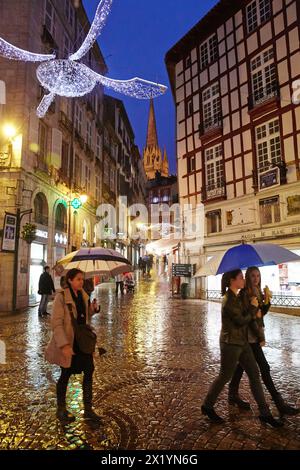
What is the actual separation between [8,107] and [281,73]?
14.0 m

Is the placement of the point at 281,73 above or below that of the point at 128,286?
above

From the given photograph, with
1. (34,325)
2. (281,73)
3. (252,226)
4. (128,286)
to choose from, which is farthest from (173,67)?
(34,325)

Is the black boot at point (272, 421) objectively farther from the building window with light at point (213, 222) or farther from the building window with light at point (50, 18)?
the building window with light at point (50, 18)

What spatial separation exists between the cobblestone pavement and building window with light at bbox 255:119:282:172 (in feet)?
35.1

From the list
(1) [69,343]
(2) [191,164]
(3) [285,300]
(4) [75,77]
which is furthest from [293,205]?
(1) [69,343]

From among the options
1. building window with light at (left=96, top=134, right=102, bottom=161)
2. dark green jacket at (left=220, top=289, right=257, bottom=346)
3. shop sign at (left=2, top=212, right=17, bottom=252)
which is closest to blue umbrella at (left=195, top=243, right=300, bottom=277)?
dark green jacket at (left=220, top=289, right=257, bottom=346)

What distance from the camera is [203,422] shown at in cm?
410

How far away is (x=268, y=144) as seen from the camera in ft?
59.4

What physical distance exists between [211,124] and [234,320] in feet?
64.8

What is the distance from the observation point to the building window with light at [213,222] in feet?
68.7

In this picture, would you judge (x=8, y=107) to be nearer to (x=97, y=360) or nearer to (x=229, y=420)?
(x=97, y=360)

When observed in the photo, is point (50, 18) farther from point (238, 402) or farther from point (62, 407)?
point (238, 402)

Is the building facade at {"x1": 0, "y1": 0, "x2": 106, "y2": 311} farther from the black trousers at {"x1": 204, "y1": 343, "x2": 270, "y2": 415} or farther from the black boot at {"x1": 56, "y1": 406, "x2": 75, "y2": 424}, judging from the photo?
the black trousers at {"x1": 204, "y1": 343, "x2": 270, "y2": 415}
